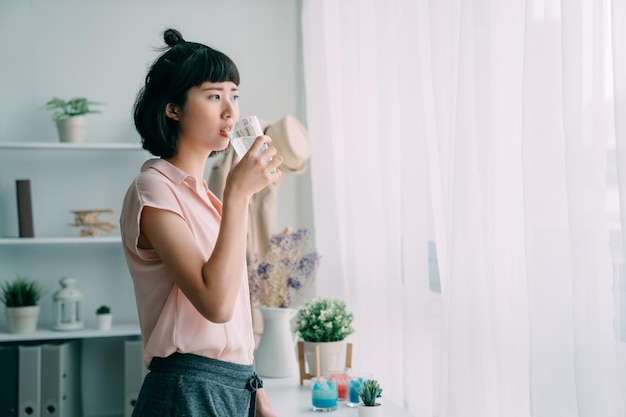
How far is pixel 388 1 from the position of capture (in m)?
2.30

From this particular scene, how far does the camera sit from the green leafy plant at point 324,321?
2.11 metres

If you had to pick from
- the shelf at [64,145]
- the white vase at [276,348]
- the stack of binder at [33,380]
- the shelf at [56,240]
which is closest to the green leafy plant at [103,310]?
the stack of binder at [33,380]

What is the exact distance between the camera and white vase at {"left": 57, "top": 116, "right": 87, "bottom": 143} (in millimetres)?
3352

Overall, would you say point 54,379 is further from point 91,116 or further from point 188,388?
point 188,388

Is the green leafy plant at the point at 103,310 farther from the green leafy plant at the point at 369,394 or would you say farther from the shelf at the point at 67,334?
the green leafy plant at the point at 369,394

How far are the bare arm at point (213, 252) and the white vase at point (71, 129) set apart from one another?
239cm

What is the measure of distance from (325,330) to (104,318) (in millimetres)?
1617

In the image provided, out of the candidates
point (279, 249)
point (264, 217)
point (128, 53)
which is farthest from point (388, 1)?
point (128, 53)

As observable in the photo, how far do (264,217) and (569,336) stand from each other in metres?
1.95

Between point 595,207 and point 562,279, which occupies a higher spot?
point 595,207

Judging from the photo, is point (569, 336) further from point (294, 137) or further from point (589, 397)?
point (294, 137)

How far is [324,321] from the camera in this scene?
83.0 inches

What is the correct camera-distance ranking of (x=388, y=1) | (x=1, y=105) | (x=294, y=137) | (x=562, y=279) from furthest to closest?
1. (x=1, y=105)
2. (x=294, y=137)
3. (x=388, y=1)
4. (x=562, y=279)

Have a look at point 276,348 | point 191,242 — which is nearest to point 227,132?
point 191,242
